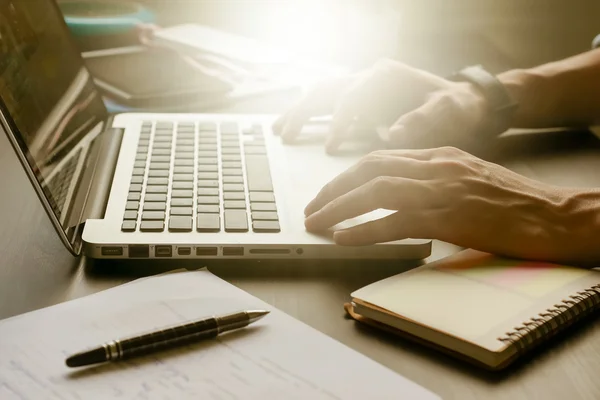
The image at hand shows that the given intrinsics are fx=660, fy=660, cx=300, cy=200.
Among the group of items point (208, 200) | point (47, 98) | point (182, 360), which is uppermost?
point (47, 98)

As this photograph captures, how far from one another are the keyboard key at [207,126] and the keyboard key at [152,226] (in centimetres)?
31

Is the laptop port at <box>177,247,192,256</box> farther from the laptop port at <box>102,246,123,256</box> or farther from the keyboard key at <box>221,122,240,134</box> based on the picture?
the keyboard key at <box>221,122,240,134</box>

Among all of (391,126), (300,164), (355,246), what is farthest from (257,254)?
(391,126)

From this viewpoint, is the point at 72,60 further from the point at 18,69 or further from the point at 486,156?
the point at 486,156

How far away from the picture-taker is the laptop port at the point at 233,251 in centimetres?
65

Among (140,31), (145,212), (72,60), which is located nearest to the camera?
(145,212)

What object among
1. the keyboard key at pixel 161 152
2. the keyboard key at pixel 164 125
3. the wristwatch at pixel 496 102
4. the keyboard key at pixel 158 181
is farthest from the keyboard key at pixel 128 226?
the wristwatch at pixel 496 102

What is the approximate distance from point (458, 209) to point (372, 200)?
0.09 m

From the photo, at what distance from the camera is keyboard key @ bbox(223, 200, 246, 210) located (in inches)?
28.1

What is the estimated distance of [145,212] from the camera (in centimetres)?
70

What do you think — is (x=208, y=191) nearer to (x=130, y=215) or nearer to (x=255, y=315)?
(x=130, y=215)

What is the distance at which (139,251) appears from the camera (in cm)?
65

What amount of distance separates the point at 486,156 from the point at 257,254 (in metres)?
0.46

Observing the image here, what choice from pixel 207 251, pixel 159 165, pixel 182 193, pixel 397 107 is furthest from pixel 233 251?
pixel 397 107
